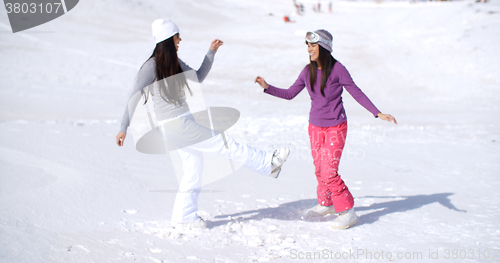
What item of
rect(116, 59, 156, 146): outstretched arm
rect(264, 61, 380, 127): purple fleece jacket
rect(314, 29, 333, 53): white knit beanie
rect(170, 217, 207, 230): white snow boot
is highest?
rect(314, 29, 333, 53): white knit beanie

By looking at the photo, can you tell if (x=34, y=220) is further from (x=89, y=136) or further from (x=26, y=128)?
(x=26, y=128)

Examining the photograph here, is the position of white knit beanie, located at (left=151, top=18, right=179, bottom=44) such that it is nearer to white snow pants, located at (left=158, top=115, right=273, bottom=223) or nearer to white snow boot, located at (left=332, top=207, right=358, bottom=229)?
white snow pants, located at (left=158, top=115, right=273, bottom=223)

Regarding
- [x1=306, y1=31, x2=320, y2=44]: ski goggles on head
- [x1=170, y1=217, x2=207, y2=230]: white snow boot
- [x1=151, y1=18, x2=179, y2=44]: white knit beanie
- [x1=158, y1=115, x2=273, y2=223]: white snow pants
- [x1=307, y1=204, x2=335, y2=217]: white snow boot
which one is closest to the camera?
[x1=151, y1=18, x2=179, y2=44]: white knit beanie

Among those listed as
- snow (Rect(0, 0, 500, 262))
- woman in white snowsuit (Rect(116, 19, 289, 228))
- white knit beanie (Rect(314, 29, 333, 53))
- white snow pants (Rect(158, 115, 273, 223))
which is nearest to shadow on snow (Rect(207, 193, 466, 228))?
snow (Rect(0, 0, 500, 262))

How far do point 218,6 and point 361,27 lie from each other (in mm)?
13933

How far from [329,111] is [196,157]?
111cm

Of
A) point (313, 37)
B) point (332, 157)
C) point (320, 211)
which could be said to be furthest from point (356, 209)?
point (313, 37)

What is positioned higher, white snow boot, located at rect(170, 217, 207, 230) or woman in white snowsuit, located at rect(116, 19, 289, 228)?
woman in white snowsuit, located at rect(116, 19, 289, 228)

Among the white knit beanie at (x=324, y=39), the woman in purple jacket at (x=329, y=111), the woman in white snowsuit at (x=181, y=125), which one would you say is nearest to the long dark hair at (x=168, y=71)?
the woman in white snowsuit at (x=181, y=125)

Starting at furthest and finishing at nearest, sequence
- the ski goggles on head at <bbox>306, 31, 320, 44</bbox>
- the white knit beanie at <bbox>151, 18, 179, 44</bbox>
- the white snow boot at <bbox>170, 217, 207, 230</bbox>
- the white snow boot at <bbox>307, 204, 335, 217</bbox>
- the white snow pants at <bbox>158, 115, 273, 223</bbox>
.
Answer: the white snow boot at <bbox>307, 204, 335, 217</bbox> < the white snow boot at <bbox>170, 217, 207, 230</bbox> < the ski goggles on head at <bbox>306, 31, 320, 44</bbox> < the white snow pants at <bbox>158, 115, 273, 223</bbox> < the white knit beanie at <bbox>151, 18, 179, 44</bbox>

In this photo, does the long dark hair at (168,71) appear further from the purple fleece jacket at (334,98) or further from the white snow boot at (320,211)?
the white snow boot at (320,211)

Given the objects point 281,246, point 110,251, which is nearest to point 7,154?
point 110,251

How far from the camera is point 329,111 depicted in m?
3.28

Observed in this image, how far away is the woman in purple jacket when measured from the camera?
3201mm
